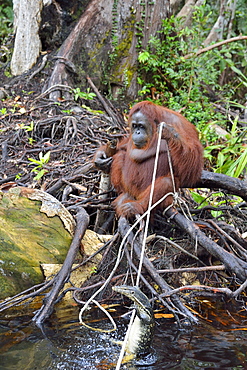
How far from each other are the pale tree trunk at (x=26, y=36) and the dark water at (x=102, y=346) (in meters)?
5.36

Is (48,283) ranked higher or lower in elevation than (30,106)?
lower

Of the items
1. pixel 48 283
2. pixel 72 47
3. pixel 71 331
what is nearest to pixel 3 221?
pixel 48 283

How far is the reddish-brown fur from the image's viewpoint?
3.71 metres

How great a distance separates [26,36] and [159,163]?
187 inches

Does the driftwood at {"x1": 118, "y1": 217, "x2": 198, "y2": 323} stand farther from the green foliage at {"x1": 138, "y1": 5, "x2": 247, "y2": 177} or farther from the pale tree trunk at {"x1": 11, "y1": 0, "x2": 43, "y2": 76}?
the pale tree trunk at {"x1": 11, "y1": 0, "x2": 43, "y2": 76}

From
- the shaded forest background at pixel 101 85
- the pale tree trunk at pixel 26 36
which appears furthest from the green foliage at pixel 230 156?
the pale tree trunk at pixel 26 36

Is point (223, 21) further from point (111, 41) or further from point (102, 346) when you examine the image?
point (102, 346)

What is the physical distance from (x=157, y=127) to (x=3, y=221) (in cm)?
157

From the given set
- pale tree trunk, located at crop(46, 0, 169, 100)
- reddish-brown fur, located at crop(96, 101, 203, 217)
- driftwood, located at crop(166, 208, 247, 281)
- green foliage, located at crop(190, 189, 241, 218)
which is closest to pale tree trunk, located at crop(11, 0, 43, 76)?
pale tree trunk, located at crop(46, 0, 169, 100)

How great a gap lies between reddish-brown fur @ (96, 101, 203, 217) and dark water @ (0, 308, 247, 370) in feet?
3.54

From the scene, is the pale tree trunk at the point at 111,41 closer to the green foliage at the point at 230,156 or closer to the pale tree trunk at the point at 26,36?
the pale tree trunk at the point at 26,36

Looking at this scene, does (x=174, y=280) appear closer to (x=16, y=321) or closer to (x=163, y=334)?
(x=163, y=334)

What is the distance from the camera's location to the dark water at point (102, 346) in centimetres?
263

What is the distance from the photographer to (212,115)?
7379 mm
